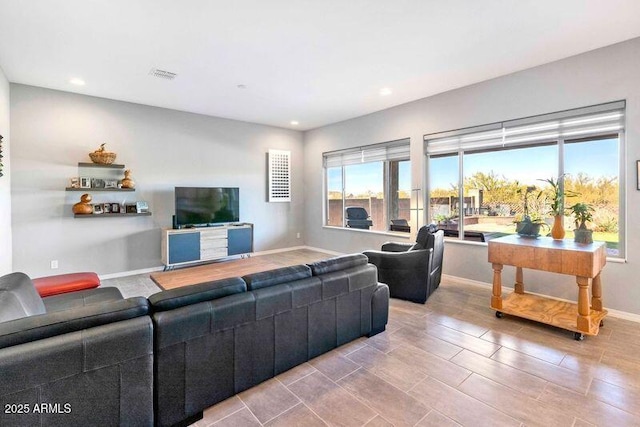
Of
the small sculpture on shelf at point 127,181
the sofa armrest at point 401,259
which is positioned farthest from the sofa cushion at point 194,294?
the small sculpture on shelf at point 127,181

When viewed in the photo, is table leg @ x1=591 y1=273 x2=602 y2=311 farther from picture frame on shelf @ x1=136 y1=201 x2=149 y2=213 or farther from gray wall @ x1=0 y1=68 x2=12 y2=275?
gray wall @ x1=0 y1=68 x2=12 y2=275

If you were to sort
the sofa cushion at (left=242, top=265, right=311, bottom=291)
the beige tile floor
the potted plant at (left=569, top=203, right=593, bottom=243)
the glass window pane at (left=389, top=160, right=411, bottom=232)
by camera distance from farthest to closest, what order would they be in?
the glass window pane at (left=389, top=160, right=411, bottom=232)
the potted plant at (left=569, top=203, right=593, bottom=243)
the sofa cushion at (left=242, top=265, right=311, bottom=291)
the beige tile floor

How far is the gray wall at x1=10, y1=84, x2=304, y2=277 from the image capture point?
14.6ft

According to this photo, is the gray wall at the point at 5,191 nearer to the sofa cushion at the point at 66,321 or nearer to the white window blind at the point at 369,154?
the sofa cushion at the point at 66,321

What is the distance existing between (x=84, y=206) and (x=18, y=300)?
3.45 meters

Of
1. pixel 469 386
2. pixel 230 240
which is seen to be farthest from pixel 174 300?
pixel 230 240

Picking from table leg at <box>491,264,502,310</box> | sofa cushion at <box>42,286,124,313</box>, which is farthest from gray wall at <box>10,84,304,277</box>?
table leg at <box>491,264,502,310</box>

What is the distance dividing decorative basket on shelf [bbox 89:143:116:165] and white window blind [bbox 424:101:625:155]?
201 inches

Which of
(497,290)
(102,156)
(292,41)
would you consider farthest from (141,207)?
(497,290)

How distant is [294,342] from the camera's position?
223 centimetres

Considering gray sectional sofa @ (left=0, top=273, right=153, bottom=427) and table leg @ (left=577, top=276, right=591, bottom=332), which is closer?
gray sectional sofa @ (left=0, top=273, right=153, bottom=427)

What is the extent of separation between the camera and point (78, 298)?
261cm

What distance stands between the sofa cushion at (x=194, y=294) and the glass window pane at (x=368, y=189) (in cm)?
444

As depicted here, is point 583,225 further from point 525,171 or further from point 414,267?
point 414,267
